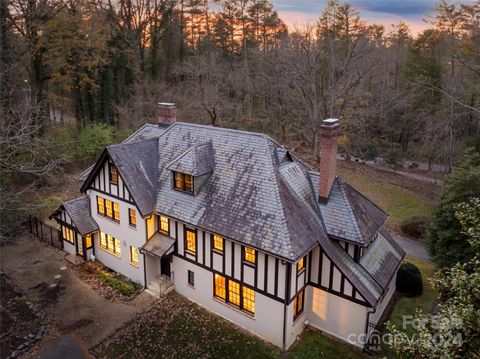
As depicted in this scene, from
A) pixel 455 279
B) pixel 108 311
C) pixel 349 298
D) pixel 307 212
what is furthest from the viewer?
pixel 108 311

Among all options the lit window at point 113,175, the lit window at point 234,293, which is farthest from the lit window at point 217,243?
the lit window at point 113,175

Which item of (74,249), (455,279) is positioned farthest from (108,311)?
(455,279)

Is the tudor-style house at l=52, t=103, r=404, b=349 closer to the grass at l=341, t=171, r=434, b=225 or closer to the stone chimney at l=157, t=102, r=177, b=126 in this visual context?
the stone chimney at l=157, t=102, r=177, b=126

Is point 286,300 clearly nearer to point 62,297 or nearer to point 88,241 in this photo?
point 62,297

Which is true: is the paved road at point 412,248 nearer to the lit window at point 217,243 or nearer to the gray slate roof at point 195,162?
the lit window at point 217,243

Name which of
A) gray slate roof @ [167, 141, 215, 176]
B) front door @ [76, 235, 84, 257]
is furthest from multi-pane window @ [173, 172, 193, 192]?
front door @ [76, 235, 84, 257]

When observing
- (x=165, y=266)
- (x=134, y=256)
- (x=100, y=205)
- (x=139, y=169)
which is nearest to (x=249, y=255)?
(x=165, y=266)

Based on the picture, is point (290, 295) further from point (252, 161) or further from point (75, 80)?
point (75, 80)
